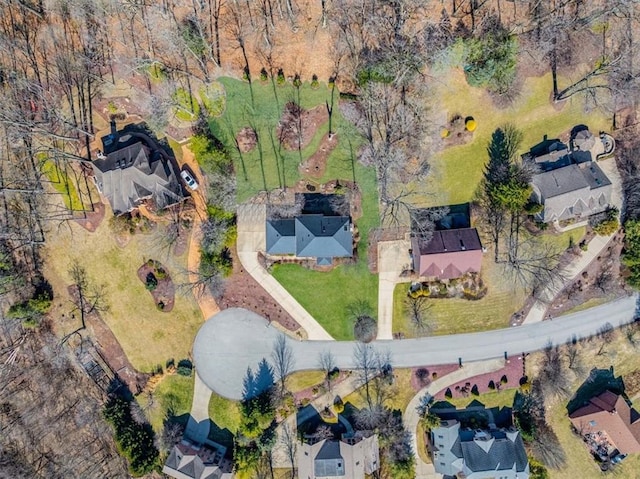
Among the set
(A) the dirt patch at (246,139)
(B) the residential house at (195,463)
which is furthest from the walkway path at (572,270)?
(B) the residential house at (195,463)

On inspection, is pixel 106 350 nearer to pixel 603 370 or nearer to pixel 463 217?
pixel 463 217

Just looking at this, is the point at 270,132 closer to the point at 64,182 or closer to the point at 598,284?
the point at 64,182

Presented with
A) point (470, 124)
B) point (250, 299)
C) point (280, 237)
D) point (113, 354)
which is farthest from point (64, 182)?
point (470, 124)

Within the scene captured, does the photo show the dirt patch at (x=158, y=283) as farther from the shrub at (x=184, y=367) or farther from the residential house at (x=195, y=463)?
the residential house at (x=195, y=463)

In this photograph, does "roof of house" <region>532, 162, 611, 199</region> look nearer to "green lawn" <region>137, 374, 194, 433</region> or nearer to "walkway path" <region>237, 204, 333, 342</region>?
"walkway path" <region>237, 204, 333, 342</region>

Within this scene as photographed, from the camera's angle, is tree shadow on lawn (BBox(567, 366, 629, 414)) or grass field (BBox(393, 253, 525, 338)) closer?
grass field (BBox(393, 253, 525, 338))

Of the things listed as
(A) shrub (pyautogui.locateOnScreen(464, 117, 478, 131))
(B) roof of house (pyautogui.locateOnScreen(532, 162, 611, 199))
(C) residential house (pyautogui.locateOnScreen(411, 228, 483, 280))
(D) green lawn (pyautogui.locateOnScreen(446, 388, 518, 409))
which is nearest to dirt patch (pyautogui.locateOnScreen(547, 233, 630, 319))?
(B) roof of house (pyautogui.locateOnScreen(532, 162, 611, 199))
